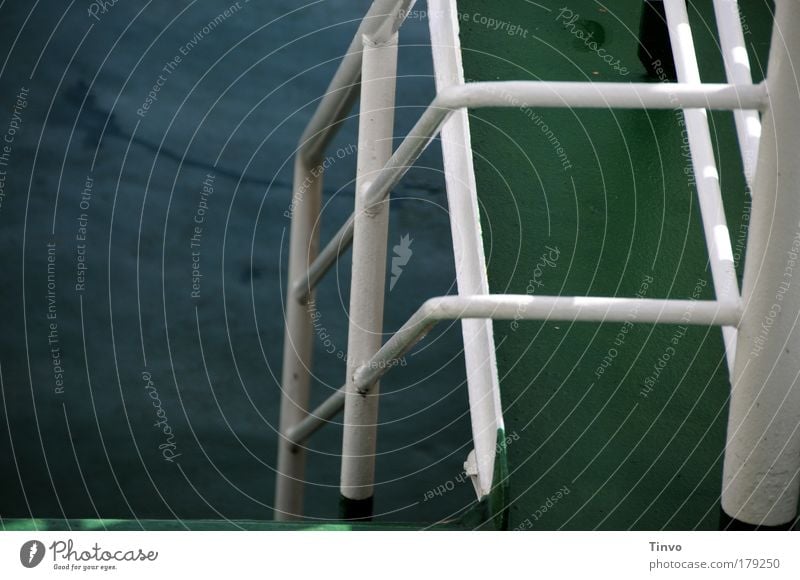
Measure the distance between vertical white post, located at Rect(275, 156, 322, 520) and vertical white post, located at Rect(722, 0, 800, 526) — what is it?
1228 millimetres

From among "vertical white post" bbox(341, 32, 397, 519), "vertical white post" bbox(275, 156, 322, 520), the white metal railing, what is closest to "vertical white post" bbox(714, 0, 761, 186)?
the white metal railing

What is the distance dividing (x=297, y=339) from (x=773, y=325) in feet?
4.83

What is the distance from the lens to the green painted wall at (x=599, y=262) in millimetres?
1209

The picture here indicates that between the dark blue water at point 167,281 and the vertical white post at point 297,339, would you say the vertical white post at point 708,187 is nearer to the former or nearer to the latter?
the vertical white post at point 297,339

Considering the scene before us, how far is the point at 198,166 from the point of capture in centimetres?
421

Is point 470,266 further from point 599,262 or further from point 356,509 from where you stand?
point 356,509

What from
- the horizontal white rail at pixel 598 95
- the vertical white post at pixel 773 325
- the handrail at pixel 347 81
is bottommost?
the vertical white post at pixel 773 325

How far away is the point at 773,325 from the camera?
99 cm

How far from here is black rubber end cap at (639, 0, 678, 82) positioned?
168 cm

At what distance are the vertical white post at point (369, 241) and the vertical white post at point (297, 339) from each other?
21.7 inches

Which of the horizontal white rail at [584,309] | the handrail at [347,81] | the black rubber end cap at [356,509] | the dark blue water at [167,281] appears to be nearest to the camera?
the horizontal white rail at [584,309]

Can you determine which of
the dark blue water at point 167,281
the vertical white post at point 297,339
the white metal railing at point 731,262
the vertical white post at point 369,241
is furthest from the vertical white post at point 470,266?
the dark blue water at point 167,281

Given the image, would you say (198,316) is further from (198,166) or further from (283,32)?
(283,32)
